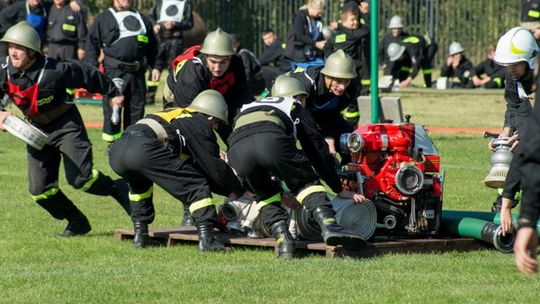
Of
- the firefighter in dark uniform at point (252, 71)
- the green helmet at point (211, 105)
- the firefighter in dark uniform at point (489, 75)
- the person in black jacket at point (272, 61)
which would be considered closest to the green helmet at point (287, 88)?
the green helmet at point (211, 105)

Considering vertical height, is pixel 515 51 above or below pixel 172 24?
above

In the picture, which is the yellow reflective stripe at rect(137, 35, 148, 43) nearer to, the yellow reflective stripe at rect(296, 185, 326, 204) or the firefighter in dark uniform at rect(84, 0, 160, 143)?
the firefighter in dark uniform at rect(84, 0, 160, 143)

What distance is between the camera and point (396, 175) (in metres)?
10.3

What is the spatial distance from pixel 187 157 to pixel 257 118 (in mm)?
821

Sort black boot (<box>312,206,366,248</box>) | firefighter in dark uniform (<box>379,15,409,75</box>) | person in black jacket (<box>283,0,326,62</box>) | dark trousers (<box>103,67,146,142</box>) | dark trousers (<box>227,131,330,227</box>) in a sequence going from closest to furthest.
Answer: black boot (<box>312,206,366,248</box>) < dark trousers (<box>227,131,330,227</box>) < dark trousers (<box>103,67,146,142</box>) < person in black jacket (<box>283,0,326,62</box>) < firefighter in dark uniform (<box>379,15,409,75</box>)

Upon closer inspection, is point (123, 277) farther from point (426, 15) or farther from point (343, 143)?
point (426, 15)

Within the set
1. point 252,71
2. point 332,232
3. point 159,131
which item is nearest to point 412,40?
point 252,71

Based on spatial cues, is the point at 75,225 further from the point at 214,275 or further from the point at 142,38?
the point at 142,38

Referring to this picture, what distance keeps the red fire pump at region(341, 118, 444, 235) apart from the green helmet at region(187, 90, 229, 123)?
1.07 m

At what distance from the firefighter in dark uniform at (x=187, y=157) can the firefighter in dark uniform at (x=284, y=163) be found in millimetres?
234

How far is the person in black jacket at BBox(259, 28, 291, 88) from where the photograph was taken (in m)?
24.1

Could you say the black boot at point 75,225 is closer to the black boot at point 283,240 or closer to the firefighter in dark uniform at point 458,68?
the black boot at point 283,240

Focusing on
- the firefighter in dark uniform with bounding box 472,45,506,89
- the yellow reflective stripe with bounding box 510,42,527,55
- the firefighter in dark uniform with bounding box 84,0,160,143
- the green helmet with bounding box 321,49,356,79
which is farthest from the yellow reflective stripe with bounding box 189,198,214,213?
the firefighter in dark uniform with bounding box 472,45,506,89

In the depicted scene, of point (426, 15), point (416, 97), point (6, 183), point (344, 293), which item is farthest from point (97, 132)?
point (426, 15)
